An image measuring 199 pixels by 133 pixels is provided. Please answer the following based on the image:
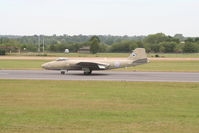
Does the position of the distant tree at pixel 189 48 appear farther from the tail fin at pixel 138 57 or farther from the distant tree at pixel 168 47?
the tail fin at pixel 138 57

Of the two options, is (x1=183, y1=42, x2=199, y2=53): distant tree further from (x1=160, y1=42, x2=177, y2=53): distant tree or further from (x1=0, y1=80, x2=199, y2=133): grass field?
(x1=0, y1=80, x2=199, y2=133): grass field

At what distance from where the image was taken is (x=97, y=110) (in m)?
17.7

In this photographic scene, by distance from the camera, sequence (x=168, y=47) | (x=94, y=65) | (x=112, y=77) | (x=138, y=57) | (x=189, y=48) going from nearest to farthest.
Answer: (x=112, y=77)
(x=94, y=65)
(x=138, y=57)
(x=189, y=48)
(x=168, y=47)

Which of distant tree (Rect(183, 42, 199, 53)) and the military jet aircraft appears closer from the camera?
the military jet aircraft

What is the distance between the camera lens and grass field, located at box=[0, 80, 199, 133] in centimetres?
1370

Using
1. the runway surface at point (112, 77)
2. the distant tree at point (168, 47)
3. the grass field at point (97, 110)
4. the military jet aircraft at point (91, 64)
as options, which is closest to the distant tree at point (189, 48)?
the distant tree at point (168, 47)

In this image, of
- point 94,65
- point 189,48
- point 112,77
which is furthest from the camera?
point 189,48

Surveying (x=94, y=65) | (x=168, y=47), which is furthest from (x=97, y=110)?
(x=168, y=47)

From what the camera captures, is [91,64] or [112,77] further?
[91,64]

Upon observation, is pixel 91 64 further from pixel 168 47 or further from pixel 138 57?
pixel 168 47

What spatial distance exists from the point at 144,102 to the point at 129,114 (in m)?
4.08

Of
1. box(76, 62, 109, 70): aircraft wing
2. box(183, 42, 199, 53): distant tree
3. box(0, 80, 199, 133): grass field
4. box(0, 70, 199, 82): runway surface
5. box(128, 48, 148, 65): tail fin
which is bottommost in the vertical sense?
box(0, 80, 199, 133): grass field

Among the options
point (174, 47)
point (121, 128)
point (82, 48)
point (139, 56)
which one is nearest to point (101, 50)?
point (82, 48)

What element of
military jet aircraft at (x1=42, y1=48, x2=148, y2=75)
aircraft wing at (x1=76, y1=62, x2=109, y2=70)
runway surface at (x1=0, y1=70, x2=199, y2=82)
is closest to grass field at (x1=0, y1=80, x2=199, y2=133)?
runway surface at (x1=0, y1=70, x2=199, y2=82)
